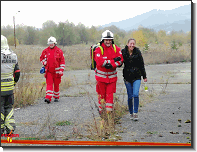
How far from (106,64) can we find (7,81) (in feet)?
7.82

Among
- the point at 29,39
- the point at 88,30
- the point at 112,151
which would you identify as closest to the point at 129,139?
the point at 112,151

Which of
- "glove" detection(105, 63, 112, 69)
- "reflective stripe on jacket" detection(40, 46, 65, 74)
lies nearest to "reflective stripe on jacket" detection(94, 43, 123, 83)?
"glove" detection(105, 63, 112, 69)

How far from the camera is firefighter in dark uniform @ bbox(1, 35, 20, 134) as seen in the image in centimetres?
527

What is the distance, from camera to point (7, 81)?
5320mm

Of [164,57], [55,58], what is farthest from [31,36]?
[55,58]

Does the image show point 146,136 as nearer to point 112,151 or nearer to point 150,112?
point 112,151

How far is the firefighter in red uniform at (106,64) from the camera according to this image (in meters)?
6.79

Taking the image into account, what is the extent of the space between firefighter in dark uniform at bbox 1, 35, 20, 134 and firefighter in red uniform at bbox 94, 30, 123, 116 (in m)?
2.10

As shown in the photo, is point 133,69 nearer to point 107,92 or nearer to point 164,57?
point 107,92

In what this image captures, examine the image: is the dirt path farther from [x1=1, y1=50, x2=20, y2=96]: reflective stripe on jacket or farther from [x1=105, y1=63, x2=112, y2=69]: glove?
[x1=1, y1=50, x2=20, y2=96]: reflective stripe on jacket

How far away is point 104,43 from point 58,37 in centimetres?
4785

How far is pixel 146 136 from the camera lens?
18.3ft

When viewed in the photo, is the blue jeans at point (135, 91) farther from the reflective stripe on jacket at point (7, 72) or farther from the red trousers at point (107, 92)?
the reflective stripe on jacket at point (7, 72)

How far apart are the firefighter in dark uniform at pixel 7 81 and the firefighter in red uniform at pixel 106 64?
82.5 inches
